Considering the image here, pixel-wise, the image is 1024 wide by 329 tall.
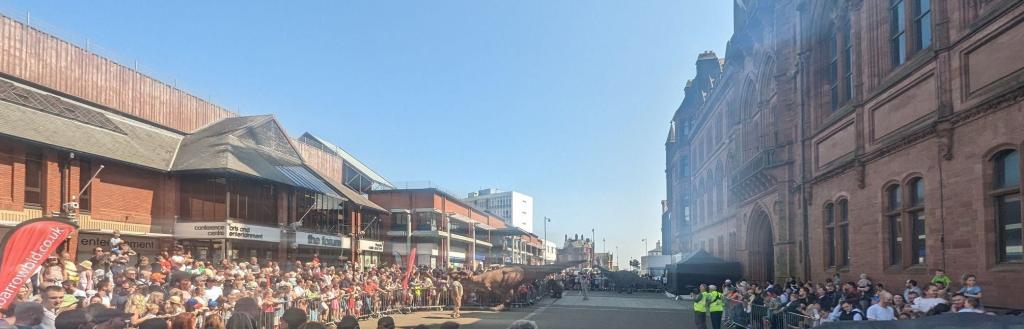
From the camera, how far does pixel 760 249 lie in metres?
31.7

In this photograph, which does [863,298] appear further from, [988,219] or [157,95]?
[157,95]

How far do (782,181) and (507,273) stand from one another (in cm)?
1159

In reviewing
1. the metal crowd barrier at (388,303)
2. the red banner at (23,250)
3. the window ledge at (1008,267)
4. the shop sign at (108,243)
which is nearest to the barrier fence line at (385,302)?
the metal crowd barrier at (388,303)

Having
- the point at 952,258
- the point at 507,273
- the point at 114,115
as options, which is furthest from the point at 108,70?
the point at 952,258

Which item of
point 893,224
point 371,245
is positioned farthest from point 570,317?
point 371,245

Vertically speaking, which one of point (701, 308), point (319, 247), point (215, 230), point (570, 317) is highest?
point (215, 230)

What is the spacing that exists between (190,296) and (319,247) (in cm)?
2603

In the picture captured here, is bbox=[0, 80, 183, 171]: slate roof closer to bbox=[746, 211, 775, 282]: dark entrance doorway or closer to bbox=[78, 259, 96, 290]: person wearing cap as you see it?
bbox=[78, 259, 96, 290]: person wearing cap

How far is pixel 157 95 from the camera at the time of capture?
30.0 meters

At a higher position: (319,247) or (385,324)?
(385,324)

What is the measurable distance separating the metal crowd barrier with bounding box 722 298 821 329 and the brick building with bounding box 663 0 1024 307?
3.27 meters

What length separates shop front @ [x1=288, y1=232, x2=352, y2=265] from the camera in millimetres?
35703

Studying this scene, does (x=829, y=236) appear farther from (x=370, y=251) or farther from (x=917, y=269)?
(x=370, y=251)

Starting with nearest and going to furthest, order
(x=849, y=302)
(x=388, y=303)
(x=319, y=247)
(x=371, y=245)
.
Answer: (x=849, y=302) → (x=388, y=303) → (x=319, y=247) → (x=371, y=245)
